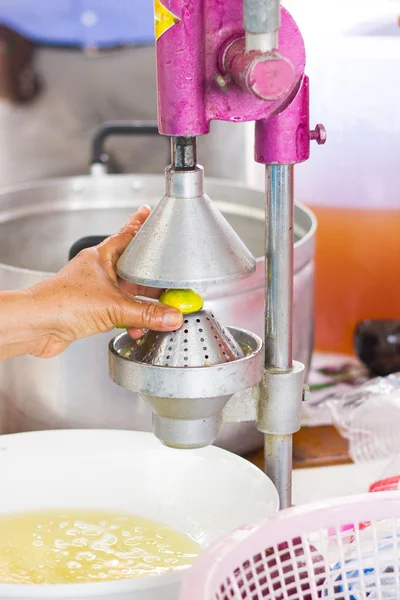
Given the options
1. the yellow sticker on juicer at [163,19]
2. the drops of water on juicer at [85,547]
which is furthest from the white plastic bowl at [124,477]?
the yellow sticker on juicer at [163,19]

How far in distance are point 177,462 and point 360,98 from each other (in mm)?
651

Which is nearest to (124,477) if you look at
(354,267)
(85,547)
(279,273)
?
(85,547)

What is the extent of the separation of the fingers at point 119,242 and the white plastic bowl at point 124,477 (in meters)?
0.21

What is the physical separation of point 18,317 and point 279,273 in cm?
22

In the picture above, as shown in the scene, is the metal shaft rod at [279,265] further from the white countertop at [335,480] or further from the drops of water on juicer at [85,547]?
the white countertop at [335,480]

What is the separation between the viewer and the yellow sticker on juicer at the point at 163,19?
654mm

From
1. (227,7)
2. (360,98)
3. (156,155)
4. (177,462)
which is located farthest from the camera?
(156,155)

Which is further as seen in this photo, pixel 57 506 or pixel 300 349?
pixel 300 349

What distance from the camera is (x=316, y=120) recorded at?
1.37 meters

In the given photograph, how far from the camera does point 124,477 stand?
94 cm

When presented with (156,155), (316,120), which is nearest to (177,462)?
(316,120)

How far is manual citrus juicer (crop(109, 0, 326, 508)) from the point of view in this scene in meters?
0.65

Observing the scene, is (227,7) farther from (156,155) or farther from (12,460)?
(156,155)

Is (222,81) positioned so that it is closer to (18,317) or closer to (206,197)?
(206,197)
